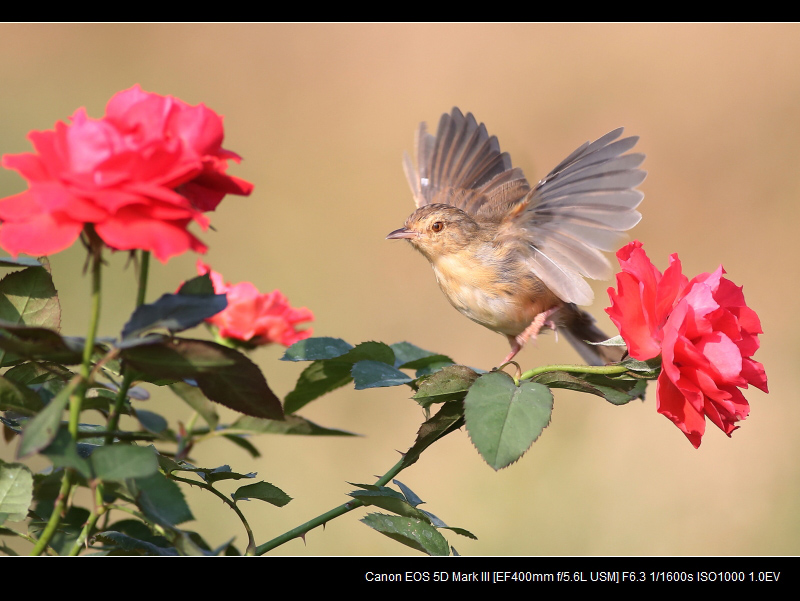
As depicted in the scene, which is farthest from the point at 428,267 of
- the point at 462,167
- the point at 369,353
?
the point at 369,353

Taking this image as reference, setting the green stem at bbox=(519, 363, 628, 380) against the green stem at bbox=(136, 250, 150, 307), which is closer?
the green stem at bbox=(136, 250, 150, 307)

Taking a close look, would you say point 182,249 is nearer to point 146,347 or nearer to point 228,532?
point 146,347

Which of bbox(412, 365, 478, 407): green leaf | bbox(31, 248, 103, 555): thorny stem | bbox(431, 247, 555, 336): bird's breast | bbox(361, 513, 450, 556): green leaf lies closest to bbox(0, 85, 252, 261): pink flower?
bbox(31, 248, 103, 555): thorny stem

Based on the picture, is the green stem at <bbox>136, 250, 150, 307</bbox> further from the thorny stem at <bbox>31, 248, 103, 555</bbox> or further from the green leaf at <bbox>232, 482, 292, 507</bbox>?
the green leaf at <bbox>232, 482, 292, 507</bbox>

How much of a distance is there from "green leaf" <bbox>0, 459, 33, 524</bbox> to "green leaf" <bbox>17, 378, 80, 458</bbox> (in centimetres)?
27

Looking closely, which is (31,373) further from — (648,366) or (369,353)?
(648,366)

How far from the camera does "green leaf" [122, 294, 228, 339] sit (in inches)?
37.5

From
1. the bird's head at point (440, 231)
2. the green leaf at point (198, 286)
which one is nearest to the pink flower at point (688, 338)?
the green leaf at point (198, 286)

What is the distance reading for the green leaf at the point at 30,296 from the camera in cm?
122

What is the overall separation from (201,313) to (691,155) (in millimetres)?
6632

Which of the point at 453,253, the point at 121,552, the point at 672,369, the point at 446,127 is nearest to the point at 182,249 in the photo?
the point at 121,552

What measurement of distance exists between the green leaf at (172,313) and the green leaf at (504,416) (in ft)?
1.42

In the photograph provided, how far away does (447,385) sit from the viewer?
4.21 feet

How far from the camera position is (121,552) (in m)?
1.22
